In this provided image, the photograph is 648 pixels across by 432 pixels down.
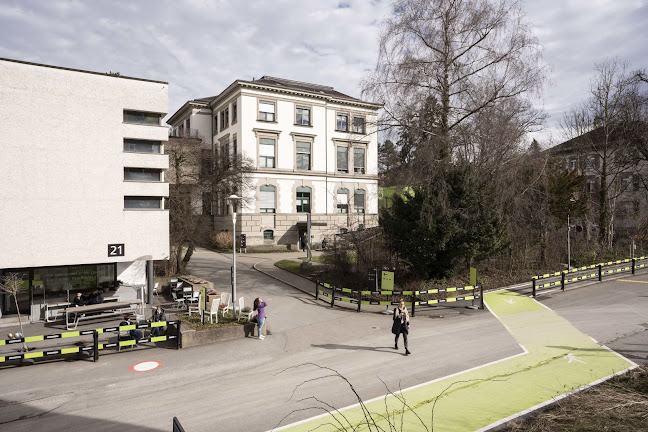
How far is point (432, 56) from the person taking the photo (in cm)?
1898

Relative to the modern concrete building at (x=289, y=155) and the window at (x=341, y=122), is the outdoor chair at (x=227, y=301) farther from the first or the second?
the window at (x=341, y=122)

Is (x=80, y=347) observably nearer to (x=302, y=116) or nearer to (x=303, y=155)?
(x=303, y=155)

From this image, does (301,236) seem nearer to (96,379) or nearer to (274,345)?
(274,345)

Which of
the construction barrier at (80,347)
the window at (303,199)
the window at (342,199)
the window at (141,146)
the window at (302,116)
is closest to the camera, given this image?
the construction barrier at (80,347)

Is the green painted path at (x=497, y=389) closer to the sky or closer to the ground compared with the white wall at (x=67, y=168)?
closer to the ground

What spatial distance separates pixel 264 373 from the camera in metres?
10.7

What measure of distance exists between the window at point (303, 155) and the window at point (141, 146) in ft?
77.7

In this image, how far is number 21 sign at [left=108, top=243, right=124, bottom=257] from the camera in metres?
17.9

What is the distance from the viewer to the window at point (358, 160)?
45.9m

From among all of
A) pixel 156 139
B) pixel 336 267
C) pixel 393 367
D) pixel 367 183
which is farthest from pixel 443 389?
pixel 367 183

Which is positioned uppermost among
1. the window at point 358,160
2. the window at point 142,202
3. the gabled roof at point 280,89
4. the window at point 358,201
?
the gabled roof at point 280,89

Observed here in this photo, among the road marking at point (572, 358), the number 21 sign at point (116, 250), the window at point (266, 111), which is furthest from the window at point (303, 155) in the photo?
the road marking at point (572, 358)

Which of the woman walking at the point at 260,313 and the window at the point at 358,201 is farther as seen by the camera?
the window at the point at 358,201

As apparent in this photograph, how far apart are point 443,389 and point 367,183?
125ft
